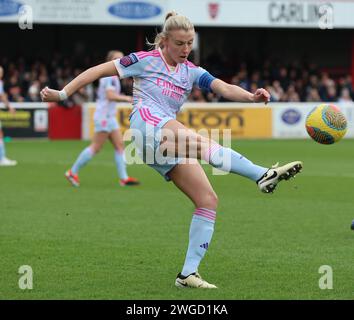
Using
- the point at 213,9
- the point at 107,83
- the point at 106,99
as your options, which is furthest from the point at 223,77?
the point at 107,83

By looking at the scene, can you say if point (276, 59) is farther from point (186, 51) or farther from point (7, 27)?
point (186, 51)

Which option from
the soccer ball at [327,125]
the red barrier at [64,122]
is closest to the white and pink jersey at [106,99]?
the soccer ball at [327,125]

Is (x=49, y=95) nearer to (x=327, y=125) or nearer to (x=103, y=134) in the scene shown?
(x=327, y=125)

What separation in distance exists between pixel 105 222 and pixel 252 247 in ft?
8.54

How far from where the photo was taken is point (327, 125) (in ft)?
25.8

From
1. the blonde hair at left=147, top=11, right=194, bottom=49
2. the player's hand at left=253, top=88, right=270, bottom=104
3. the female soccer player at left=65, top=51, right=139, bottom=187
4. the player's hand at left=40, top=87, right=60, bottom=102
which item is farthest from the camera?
the female soccer player at left=65, top=51, right=139, bottom=187

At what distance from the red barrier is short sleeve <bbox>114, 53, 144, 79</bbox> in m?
22.0

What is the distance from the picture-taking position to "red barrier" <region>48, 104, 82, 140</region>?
29484 millimetres

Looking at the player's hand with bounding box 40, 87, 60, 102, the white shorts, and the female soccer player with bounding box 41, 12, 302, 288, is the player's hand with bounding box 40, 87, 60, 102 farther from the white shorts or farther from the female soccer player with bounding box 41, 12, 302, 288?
the white shorts

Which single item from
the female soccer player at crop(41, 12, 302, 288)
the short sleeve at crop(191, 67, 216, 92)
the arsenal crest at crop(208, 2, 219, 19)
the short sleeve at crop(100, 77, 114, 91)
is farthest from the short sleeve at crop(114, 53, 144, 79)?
the arsenal crest at crop(208, 2, 219, 19)

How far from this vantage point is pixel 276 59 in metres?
40.4

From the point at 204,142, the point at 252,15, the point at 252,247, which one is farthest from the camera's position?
the point at 252,15

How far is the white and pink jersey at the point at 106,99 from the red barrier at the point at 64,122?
519 inches

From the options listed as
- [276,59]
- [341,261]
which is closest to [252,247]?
[341,261]
